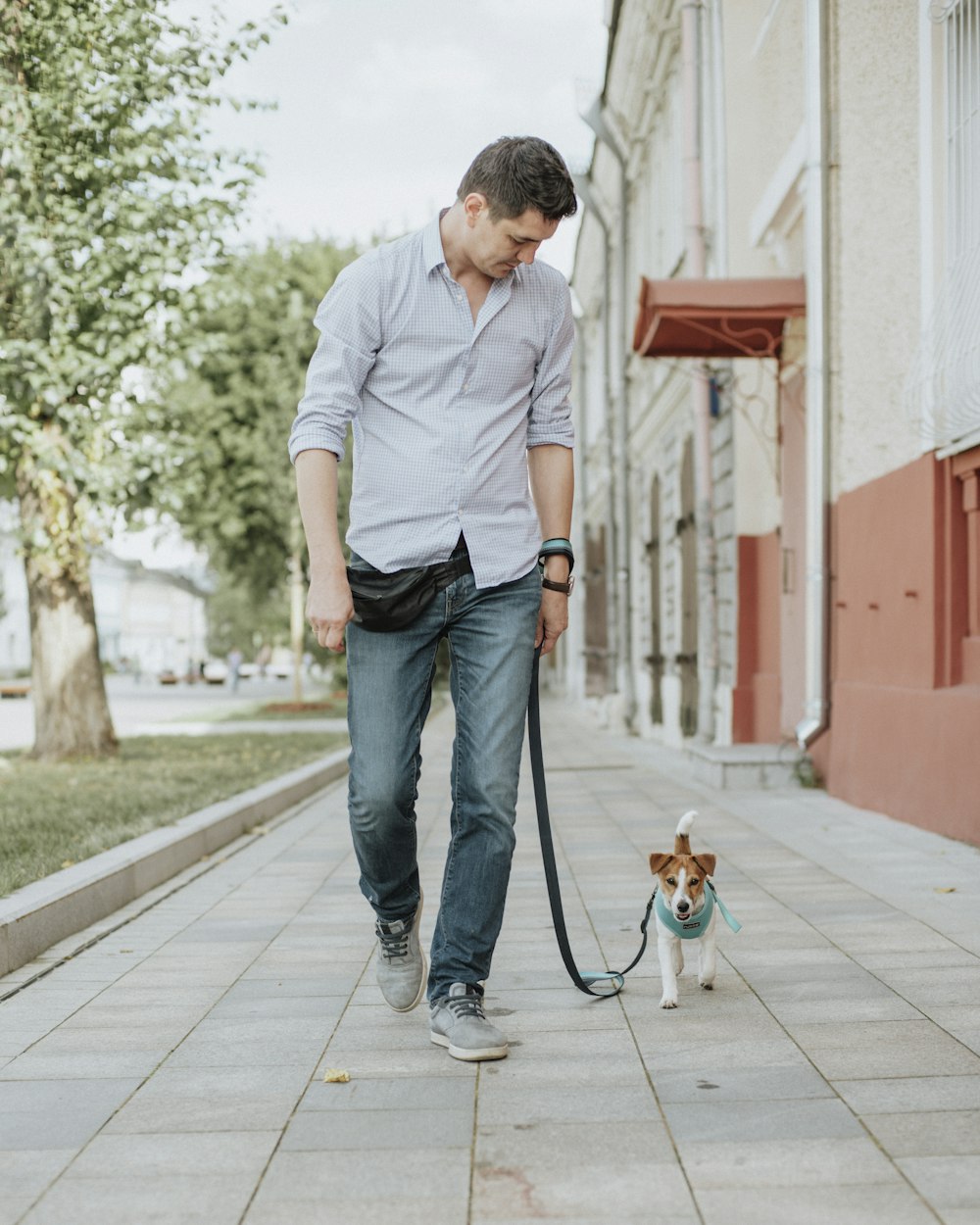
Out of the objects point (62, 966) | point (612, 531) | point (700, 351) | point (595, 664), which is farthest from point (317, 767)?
point (595, 664)

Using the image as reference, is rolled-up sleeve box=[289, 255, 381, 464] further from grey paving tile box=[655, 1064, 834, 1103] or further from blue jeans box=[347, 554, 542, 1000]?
grey paving tile box=[655, 1064, 834, 1103]

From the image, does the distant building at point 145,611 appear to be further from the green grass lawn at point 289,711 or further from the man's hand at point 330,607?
the man's hand at point 330,607

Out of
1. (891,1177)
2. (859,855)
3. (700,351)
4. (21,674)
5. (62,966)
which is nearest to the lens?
(891,1177)

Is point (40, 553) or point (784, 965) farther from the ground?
point (40, 553)

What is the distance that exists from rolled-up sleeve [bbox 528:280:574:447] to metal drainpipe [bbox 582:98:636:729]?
16.4 metres

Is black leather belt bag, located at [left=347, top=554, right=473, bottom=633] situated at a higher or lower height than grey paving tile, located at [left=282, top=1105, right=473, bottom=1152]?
higher

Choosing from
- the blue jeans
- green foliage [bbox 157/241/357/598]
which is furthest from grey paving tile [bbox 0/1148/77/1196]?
green foliage [bbox 157/241/357/598]

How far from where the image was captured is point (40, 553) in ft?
40.9

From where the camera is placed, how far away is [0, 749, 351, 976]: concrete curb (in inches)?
191

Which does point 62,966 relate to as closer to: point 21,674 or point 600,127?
point 600,127

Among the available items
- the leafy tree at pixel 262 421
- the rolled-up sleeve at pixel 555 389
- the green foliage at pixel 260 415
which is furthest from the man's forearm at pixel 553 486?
the green foliage at pixel 260 415

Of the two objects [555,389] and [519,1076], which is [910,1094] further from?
[555,389]

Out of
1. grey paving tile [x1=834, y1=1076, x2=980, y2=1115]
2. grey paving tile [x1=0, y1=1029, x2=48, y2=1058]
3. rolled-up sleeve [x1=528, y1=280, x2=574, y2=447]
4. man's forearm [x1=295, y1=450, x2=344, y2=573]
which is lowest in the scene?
grey paving tile [x1=0, y1=1029, x2=48, y2=1058]

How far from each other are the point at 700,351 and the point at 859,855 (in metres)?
5.53
